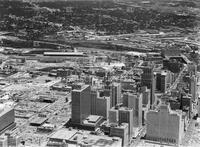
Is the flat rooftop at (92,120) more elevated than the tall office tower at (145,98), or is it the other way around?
the tall office tower at (145,98)

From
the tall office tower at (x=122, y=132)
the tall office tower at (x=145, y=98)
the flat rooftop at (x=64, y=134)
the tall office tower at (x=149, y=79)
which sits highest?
A: the tall office tower at (x=149, y=79)

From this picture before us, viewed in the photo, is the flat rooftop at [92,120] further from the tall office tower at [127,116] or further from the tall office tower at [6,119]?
the tall office tower at [6,119]

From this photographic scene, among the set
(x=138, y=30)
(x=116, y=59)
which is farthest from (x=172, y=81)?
(x=138, y=30)

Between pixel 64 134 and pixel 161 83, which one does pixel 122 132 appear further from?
pixel 161 83

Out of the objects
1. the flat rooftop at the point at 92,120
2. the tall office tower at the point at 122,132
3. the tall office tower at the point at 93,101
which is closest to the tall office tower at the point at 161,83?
the tall office tower at the point at 93,101

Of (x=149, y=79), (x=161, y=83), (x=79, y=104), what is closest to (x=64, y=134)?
(x=79, y=104)
